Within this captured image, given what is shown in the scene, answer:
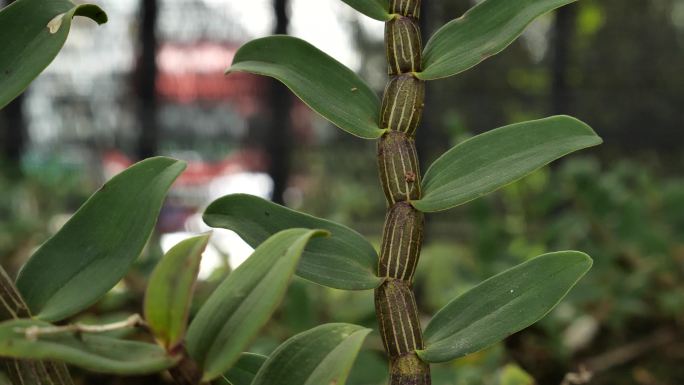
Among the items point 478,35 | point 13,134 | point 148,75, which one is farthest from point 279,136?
point 478,35

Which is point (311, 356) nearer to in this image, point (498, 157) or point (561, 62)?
point (498, 157)

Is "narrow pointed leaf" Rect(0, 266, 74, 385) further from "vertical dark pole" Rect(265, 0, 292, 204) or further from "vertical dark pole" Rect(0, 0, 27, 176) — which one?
"vertical dark pole" Rect(0, 0, 27, 176)

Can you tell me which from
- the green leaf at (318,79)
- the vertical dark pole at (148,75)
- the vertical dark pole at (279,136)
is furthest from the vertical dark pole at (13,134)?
the green leaf at (318,79)

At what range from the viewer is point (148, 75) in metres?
1.89

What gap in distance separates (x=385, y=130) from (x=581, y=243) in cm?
93

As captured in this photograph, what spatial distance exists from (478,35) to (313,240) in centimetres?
8

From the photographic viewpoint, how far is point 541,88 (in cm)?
234

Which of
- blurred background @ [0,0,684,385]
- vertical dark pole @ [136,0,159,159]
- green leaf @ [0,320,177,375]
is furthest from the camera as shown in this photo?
vertical dark pole @ [136,0,159,159]

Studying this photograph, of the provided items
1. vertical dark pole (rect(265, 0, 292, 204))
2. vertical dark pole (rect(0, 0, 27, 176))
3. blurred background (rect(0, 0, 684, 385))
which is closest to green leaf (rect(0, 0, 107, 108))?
blurred background (rect(0, 0, 684, 385))

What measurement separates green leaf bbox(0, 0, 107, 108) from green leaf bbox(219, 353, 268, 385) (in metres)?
0.10

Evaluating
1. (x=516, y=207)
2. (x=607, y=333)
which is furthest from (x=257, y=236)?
(x=516, y=207)

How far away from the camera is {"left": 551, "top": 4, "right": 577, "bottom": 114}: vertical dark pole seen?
1.87 metres

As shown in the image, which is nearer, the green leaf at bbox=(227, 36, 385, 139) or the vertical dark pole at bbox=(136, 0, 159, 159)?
the green leaf at bbox=(227, 36, 385, 139)

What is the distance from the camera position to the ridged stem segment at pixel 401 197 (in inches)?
9.8
